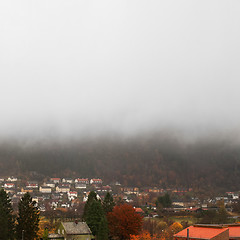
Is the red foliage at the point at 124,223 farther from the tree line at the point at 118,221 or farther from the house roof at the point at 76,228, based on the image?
the house roof at the point at 76,228

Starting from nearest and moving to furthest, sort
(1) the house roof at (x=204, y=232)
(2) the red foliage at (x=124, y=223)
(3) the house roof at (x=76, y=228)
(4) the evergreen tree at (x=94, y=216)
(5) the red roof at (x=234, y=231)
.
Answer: (1) the house roof at (x=204, y=232)
(5) the red roof at (x=234, y=231)
(3) the house roof at (x=76, y=228)
(2) the red foliage at (x=124, y=223)
(4) the evergreen tree at (x=94, y=216)

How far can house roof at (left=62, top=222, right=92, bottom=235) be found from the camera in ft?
233

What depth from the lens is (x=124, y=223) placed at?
2852 inches

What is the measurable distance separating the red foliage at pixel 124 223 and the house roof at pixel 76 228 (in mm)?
4994

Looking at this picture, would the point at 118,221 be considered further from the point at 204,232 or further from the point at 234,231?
the point at 234,231

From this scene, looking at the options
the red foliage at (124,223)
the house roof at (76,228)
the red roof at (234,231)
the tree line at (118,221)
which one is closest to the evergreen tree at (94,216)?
the tree line at (118,221)

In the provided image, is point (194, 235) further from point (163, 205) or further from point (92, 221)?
point (163, 205)

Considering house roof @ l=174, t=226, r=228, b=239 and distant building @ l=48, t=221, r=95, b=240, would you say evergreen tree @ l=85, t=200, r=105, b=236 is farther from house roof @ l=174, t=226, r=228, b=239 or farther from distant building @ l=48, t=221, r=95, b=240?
house roof @ l=174, t=226, r=228, b=239

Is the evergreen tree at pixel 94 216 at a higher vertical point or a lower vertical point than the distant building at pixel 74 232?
higher

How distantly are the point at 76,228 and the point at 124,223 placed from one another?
31.0 feet

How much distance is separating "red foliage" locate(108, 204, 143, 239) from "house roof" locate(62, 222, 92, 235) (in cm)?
499

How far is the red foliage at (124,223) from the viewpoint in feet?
237

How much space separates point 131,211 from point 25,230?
22.7m

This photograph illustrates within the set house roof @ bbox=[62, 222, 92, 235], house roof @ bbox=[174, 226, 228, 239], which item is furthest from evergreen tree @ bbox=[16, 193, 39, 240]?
house roof @ bbox=[174, 226, 228, 239]
